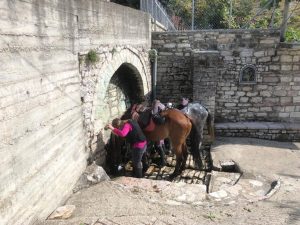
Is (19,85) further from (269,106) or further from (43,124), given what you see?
(269,106)

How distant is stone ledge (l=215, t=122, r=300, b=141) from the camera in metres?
9.91

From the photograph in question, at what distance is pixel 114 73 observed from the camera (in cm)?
800

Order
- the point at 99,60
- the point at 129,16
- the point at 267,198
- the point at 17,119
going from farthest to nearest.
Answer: the point at 129,16 → the point at 99,60 → the point at 267,198 → the point at 17,119

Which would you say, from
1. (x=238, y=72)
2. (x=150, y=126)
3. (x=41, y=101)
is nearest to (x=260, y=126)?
(x=238, y=72)

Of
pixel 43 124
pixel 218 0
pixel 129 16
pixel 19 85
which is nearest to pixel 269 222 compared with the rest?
pixel 43 124

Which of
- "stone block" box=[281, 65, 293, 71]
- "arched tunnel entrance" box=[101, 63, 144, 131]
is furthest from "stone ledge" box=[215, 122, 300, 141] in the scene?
"arched tunnel entrance" box=[101, 63, 144, 131]

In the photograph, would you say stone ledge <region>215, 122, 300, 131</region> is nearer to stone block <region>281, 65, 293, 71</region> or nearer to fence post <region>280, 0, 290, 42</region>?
stone block <region>281, 65, 293, 71</region>

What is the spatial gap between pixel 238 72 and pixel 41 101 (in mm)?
7042

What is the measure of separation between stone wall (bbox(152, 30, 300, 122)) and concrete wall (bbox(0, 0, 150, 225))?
4072 mm

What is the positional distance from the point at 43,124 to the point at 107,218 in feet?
5.20

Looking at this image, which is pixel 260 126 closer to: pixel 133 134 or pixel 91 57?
pixel 133 134

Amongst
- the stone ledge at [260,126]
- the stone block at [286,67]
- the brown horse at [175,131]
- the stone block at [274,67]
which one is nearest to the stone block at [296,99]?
the stone ledge at [260,126]

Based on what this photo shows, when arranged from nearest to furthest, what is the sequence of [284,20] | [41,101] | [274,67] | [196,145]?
[41,101] → [196,145] → [284,20] → [274,67]

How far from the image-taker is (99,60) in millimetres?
6531
